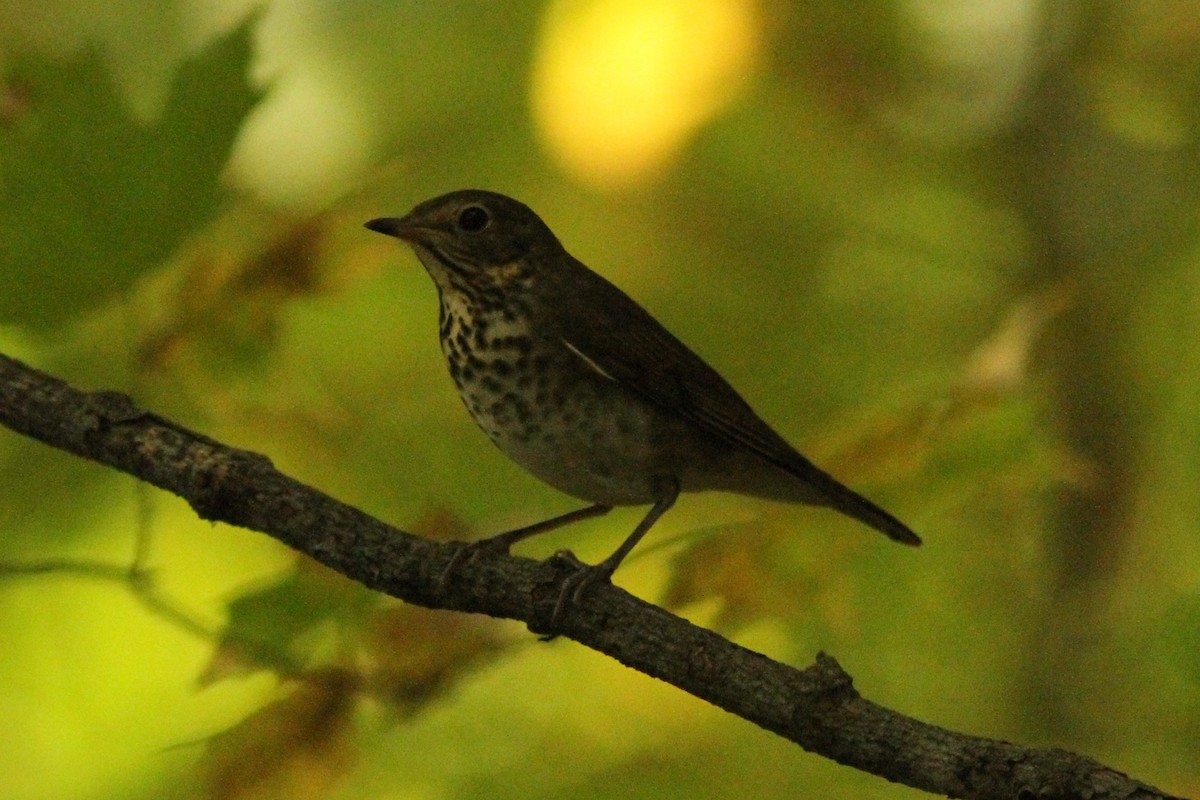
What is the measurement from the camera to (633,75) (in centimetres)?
465

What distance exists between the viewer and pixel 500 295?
3.55 metres

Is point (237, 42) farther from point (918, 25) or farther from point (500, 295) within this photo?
point (918, 25)

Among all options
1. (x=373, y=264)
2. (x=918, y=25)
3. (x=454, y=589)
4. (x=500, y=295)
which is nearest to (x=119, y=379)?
(x=373, y=264)

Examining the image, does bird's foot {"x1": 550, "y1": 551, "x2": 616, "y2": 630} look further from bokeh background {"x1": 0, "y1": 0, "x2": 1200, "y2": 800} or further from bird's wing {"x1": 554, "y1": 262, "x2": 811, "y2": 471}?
bird's wing {"x1": 554, "y1": 262, "x2": 811, "y2": 471}

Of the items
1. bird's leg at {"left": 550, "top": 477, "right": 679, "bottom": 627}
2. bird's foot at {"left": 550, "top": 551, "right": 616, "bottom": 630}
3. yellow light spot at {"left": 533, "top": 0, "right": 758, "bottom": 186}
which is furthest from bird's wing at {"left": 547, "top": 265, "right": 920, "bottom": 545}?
yellow light spot at {"left": 533, "top": 0, "right": 758, "bottom": 186}

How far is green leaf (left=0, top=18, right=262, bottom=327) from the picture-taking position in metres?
2.65

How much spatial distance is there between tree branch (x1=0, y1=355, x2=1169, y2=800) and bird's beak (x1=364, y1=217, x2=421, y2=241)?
83 centimetres

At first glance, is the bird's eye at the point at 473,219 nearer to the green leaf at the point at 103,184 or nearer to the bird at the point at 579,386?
the bird at the point at 579,386

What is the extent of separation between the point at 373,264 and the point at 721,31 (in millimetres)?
1595

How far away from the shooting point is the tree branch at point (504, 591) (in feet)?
7.21

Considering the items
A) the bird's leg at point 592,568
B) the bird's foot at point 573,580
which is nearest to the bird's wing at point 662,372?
the bird's leg at point 592,568

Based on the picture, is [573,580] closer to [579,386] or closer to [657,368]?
[579,386]

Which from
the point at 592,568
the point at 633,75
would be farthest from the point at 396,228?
the point at 633,75

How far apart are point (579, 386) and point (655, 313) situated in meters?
1.12
